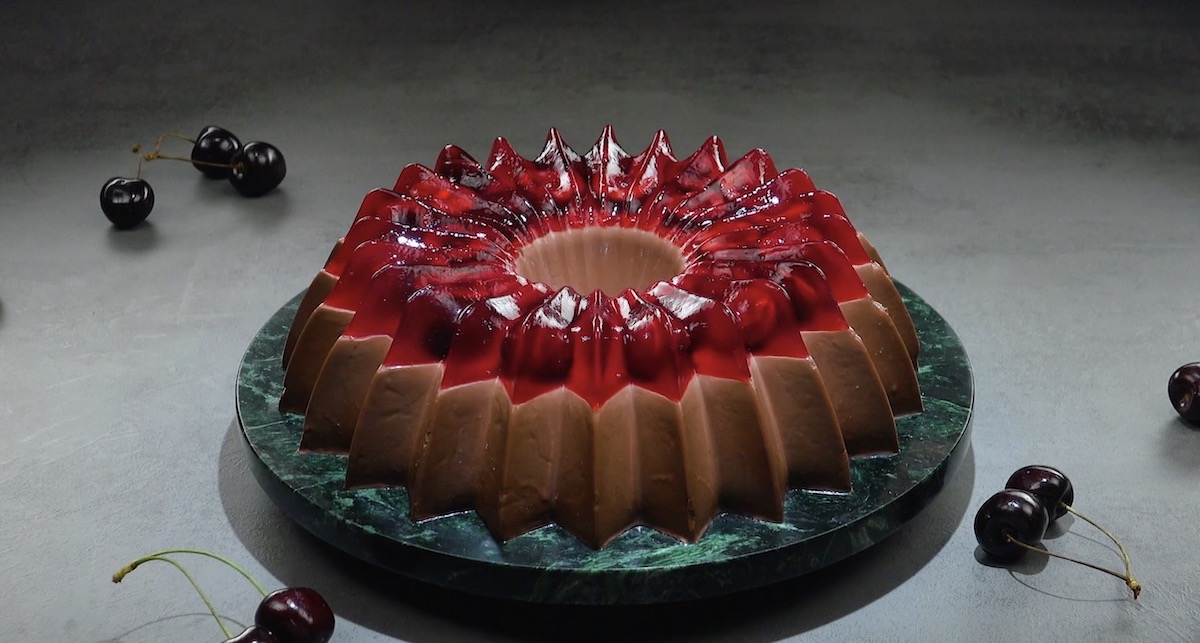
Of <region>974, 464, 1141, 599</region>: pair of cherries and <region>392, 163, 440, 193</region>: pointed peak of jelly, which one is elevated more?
<region>392, 163, 440, 193</region>: pointed peak of jelly

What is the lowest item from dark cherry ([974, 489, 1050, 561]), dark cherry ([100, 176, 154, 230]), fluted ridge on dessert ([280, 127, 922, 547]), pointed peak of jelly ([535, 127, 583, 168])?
dark cherry ([974, 489, 1050, 561])

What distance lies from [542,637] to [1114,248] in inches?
107

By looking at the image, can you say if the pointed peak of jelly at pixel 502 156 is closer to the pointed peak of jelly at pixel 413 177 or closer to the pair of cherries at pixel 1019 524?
the pointed peak of jelly at pixel 413 177

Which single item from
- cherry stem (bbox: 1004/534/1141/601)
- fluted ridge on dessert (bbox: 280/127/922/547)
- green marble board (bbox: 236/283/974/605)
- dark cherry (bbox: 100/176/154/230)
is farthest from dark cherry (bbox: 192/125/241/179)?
cherry stem (bbox: 1004/534/1141/601)

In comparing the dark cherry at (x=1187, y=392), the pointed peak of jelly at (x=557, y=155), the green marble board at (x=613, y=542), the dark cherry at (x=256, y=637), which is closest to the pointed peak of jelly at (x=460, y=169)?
the pointed peak of jelly at (x=557, y=155)

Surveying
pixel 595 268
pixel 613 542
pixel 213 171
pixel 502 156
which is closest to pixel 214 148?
pixel 213 171

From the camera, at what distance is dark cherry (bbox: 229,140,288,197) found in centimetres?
518

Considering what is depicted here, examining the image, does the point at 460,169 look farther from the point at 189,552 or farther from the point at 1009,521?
the point at 1009,521

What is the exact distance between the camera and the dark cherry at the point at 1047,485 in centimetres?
334

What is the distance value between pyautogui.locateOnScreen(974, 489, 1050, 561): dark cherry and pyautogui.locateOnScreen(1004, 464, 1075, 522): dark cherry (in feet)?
0.32

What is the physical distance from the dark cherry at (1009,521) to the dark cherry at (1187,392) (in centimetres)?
79

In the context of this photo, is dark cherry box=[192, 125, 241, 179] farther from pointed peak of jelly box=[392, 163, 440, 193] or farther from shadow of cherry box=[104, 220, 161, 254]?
pointed peak of jelly box=[392, 163, 440, 193]

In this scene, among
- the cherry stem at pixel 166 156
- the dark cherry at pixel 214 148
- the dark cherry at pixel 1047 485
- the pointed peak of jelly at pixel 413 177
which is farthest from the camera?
the dark cherry at pixel 214 148

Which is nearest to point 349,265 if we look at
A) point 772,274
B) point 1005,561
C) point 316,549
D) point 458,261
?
point 458,261
